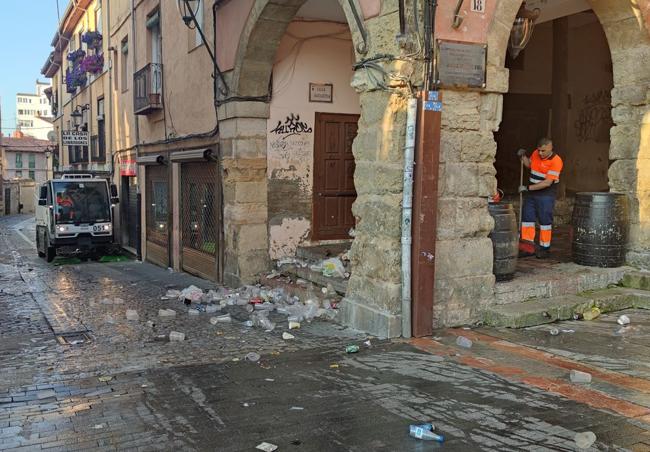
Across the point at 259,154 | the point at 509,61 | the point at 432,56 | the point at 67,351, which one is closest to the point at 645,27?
the point at 432,56

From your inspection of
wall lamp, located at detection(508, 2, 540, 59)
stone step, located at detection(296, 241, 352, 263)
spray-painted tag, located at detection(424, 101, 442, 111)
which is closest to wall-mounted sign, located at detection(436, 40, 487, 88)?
spray-painted tag, located at detection(424, 101, 442, 111)

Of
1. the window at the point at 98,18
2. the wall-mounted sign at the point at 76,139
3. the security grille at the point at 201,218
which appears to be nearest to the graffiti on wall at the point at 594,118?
the security grille at the point at 201,218

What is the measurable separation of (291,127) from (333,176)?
3.51ft

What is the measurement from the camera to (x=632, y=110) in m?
7.09

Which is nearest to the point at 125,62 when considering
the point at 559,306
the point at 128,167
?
the point at 128,167

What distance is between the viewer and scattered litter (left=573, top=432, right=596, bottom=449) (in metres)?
3.34

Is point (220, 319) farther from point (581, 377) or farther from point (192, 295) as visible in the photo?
point (581, 377)

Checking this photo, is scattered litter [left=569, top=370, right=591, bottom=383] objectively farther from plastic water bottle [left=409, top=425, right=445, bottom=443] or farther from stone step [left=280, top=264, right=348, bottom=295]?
Answer: stone step [left=280, top=264, right=348, bottom=295]

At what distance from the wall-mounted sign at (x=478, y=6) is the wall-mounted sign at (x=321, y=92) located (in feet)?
13.6

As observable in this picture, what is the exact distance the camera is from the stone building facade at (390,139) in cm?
564

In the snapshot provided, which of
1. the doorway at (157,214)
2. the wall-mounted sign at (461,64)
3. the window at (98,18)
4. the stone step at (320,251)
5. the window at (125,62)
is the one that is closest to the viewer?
the wall-mounted sign at (461,64)

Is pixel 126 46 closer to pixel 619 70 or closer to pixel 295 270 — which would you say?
pixel 295 270

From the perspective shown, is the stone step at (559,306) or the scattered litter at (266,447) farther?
the stone step at (559,306)

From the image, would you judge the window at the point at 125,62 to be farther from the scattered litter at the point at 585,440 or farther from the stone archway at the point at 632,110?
the scattered litter at the point at 585,440
